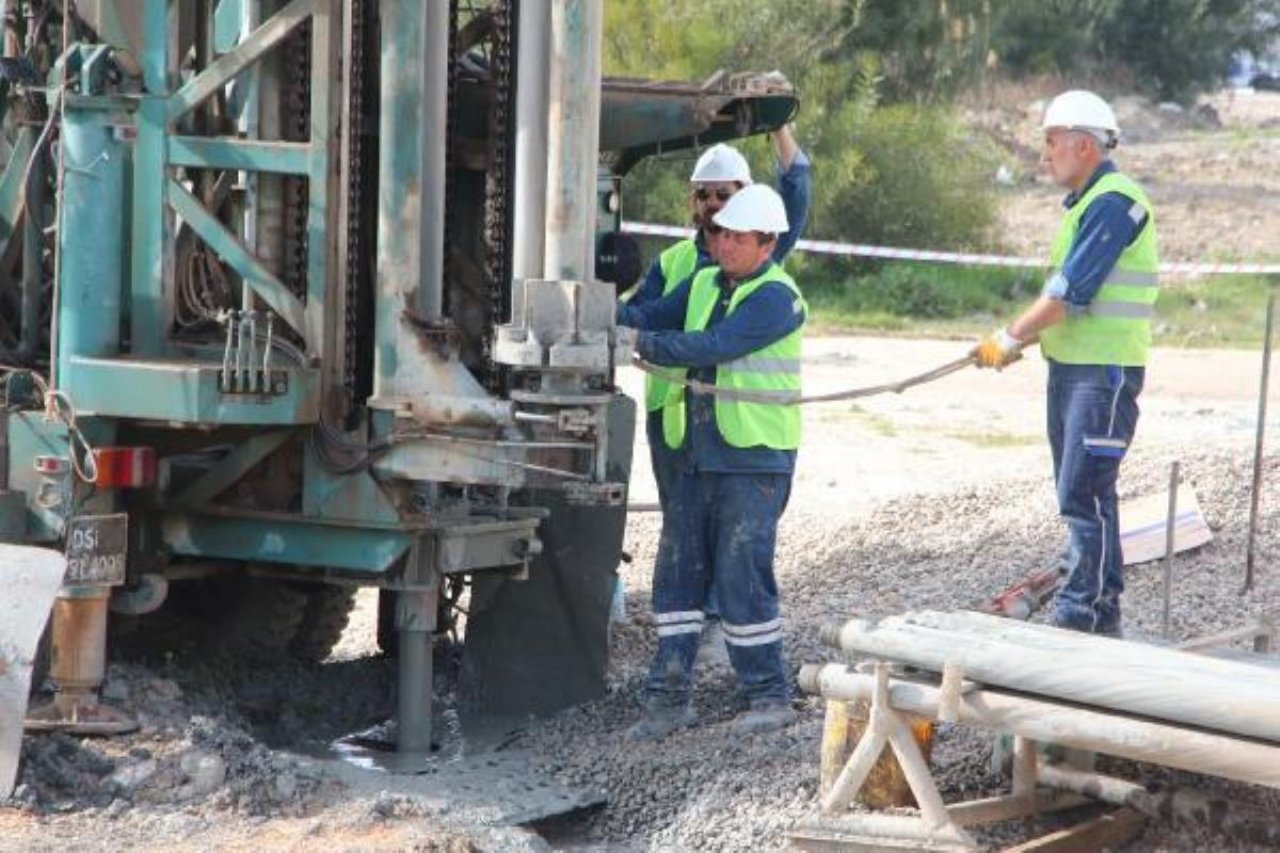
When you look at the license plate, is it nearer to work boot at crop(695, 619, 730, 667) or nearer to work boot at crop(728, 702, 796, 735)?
work boot at crop(728, 702, 796, 735)

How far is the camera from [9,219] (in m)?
7.72

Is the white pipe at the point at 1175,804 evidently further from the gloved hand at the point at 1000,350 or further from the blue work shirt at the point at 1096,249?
the blue work shirt at the point at 1096,249

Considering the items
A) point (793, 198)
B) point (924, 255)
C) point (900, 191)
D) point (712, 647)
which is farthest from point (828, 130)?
point (712, 647)

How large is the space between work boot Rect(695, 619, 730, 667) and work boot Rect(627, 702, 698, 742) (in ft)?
2.03

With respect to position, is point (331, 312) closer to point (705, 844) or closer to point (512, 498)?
point (512, 498)

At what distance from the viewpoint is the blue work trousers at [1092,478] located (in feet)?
25.0

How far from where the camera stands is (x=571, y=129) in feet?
22.6

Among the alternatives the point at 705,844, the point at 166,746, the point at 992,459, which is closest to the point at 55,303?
the point at 166,746

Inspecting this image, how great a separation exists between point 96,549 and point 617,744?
180 centimetres

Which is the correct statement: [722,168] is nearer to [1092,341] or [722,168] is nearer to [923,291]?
[1092,341]

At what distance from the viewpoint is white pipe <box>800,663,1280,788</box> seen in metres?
5.75

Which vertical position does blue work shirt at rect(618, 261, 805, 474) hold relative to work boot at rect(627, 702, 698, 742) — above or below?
above

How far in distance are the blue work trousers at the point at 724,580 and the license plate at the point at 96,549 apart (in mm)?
1829

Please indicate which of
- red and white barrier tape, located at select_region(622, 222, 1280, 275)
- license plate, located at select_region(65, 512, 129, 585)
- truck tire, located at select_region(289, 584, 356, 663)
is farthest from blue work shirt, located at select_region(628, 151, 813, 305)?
red and white barrier tape, located at select_region(622, 222, 1280, 275)
